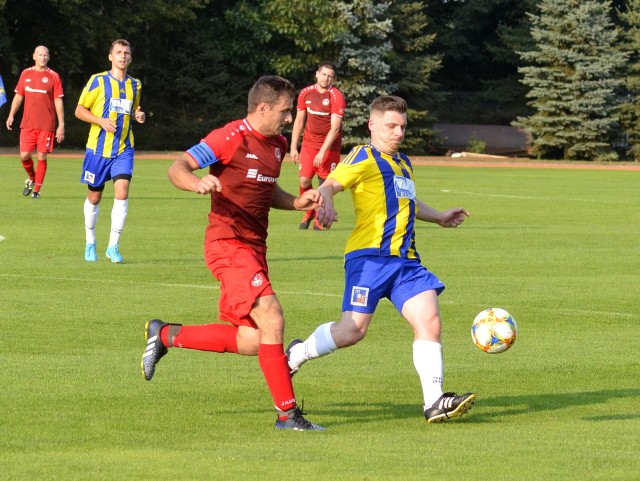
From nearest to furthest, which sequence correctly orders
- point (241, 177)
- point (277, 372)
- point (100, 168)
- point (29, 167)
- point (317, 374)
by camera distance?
point (277, 372) < point (241, 177) < point (317, 374) < point (100, 168) < point (29, 167)

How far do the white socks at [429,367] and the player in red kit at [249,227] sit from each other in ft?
2.38

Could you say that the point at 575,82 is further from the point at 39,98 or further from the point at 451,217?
the point at 451,217

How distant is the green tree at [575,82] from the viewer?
184ft

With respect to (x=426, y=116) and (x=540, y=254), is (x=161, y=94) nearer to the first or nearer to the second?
(x=426, y=116)

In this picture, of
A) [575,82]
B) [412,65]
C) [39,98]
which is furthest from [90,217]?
[575,82]

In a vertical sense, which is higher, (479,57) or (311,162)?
(479,57)

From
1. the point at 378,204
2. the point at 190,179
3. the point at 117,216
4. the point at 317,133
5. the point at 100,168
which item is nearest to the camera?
the point at 190,179

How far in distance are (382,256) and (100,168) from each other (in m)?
8.23

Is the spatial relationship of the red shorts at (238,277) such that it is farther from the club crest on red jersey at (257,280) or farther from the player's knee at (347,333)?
the player's knee at (347,333)

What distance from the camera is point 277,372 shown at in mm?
7371

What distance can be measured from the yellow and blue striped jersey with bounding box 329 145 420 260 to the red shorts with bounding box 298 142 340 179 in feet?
40.9

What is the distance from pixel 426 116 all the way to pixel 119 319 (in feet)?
155

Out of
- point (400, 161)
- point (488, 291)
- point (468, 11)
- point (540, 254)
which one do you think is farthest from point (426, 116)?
point (400, 161)

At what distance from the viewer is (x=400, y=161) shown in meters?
8.32
